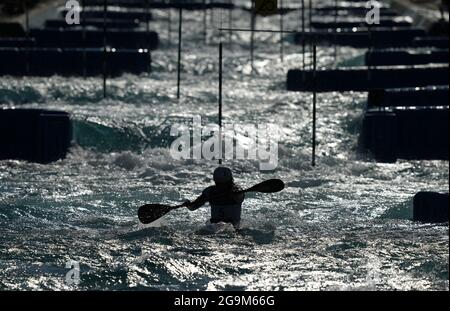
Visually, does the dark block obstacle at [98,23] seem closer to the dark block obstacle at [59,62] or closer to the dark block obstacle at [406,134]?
the dark block obstacle at [59,62]

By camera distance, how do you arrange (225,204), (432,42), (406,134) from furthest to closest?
(432,42), (406,134), (225,204)

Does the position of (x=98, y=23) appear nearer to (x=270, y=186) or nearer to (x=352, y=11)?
(x=352, y=11)

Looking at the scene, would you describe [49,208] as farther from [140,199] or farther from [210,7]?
[210,7]

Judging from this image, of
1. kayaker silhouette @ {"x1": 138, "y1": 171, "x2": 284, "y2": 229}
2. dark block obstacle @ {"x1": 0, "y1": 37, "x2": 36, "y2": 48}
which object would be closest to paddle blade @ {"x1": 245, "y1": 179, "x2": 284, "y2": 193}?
kayaker silhouette @ {"x1": 138, "y1": 171, "x2": 284, "y2": 229}

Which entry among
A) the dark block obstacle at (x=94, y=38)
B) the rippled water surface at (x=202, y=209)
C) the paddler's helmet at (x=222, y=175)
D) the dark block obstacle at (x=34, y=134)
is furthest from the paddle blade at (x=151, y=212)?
the dark block obstacle at (x=94, y=38)

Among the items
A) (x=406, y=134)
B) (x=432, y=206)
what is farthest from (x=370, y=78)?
(x=432, y=206)

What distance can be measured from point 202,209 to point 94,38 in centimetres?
1577

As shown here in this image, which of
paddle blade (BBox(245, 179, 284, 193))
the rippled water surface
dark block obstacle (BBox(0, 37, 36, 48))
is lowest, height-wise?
the rippled water surface

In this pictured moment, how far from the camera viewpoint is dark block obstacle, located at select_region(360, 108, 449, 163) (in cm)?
2356

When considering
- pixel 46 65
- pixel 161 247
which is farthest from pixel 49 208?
pixel 46 65

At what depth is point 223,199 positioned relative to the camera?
1769 centimetres

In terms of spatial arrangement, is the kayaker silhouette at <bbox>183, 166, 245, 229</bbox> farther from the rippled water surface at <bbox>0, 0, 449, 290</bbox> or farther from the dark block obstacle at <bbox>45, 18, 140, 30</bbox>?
the dark block obstacle at <bbox>45, 18, 140, 30</bbox>
